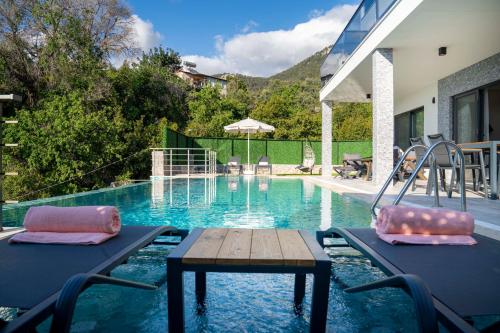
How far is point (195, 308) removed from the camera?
2.45m

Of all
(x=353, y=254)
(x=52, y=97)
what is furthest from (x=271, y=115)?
(x=353, y=254)

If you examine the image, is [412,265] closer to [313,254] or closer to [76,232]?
[313,254]

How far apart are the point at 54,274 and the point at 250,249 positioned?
1.00 meters

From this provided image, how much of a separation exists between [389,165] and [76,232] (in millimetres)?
7155

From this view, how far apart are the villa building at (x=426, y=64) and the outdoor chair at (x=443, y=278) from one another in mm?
4608

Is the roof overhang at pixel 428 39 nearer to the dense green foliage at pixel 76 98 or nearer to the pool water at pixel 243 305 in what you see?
the pool water at pixel 243 305

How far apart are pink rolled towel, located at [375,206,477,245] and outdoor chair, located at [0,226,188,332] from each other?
5.53 ft

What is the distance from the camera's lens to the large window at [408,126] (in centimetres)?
1311

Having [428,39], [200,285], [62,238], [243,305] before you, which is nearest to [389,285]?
[243,305]

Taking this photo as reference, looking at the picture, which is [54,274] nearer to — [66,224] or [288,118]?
[66,224]

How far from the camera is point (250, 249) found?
195 cm

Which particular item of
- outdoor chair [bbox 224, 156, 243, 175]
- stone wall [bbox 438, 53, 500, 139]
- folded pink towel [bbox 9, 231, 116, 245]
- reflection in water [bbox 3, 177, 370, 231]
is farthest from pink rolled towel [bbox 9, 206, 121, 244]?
outdoor chair [bbox 224, 156, 243, 175]

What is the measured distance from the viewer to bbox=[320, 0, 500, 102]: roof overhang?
5.96m

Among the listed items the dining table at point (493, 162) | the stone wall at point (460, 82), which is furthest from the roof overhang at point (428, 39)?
the dining table at point (493, 162)
